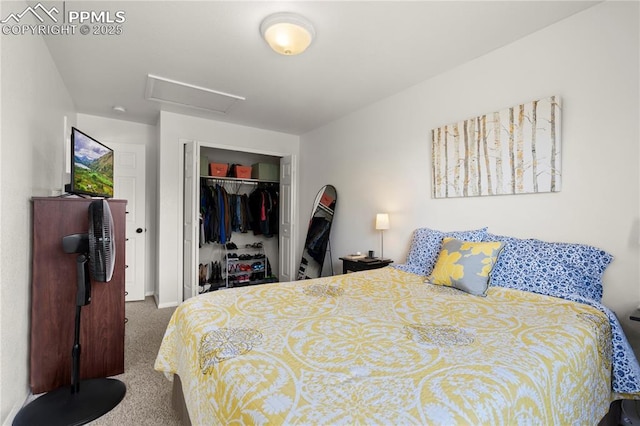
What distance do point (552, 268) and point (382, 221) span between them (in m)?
1.53

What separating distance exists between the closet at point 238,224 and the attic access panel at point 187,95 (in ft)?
1.97

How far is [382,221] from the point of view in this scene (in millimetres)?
3148

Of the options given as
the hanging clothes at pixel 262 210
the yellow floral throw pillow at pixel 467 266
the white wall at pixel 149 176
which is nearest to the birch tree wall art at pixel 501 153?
the yellow floral throw pillow at pixel 467 266

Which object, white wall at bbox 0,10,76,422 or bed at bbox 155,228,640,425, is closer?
bed at bbox 155,228,640,425

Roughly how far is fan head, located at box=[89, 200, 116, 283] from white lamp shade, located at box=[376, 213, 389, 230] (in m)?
2.30

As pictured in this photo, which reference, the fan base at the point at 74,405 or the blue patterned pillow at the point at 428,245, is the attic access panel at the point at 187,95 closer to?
the blue patterned pillow at the point at 428,245

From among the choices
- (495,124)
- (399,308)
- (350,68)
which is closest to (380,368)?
(399,308)

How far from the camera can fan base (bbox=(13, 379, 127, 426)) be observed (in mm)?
1647

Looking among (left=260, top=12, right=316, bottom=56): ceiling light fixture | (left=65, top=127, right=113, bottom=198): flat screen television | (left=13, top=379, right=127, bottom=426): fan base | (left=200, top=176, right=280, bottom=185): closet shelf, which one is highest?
(left=260, top=12, right=316, bottom=56): ceiling light fixture

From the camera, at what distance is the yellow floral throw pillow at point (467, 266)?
1.91 m

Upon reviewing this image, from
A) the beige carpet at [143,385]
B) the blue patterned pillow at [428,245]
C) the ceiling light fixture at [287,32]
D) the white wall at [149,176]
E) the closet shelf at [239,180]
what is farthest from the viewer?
the closet shelf at [239,180]

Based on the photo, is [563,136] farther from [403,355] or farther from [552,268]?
[403,355]

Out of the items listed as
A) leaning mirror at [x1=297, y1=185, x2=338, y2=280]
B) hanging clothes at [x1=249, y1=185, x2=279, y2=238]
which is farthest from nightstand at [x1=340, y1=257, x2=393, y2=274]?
hanging clothes at [x1=249, y1=185, x2=279, y2=238]

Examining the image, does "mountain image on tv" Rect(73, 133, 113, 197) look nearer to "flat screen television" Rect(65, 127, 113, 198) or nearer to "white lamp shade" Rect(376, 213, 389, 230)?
"flat screen television" Rect(65, 127, 113, 198)
